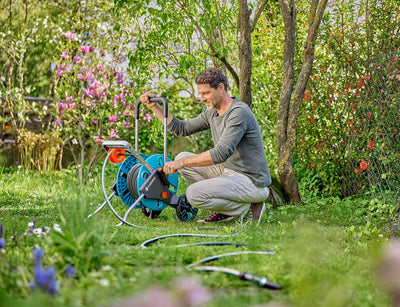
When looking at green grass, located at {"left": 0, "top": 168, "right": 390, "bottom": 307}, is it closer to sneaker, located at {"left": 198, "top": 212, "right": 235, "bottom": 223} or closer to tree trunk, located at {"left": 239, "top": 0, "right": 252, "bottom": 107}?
sneaker, located at {"left": 198, "top": 212, "right": 235, "bottom": 223}

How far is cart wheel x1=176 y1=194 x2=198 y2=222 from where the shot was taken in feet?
16.7

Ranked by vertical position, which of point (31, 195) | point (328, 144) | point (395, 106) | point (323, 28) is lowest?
point (31, 195)

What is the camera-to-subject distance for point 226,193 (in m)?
4.82

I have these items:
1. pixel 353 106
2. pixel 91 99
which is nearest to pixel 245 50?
pixel 353 106

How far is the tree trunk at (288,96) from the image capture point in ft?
19.8

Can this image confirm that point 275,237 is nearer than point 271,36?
Yes

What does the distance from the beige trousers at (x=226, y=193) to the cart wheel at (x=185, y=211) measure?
198mm

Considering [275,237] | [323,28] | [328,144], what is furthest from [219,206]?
[323,28]

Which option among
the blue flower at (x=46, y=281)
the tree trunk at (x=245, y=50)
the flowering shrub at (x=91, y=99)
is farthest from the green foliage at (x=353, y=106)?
the blue flower at (x=46, y=281)

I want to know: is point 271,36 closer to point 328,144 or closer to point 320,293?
point 328,144

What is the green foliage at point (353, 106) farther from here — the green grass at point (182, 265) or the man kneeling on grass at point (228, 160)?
the green grass at point (182, 265)

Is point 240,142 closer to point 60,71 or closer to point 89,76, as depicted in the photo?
point 89,76

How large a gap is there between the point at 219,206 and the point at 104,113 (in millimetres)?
3709

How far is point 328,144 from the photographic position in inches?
259
